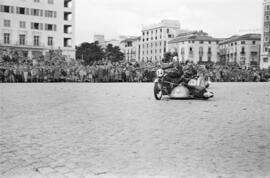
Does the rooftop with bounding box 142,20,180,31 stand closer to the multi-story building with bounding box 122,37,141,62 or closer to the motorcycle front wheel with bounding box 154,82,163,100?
the multi-story building with bounding box 122,37,141,62

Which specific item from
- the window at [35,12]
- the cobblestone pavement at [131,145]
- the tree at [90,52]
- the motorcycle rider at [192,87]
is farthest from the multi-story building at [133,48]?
the cobblestone pavement at [131,145]

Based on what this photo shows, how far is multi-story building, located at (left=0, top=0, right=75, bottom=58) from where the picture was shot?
63.1 m

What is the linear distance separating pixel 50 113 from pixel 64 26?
204 feet

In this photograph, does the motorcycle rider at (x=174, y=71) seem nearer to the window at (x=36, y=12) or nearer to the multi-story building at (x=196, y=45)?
the window at (x=36, y=12)

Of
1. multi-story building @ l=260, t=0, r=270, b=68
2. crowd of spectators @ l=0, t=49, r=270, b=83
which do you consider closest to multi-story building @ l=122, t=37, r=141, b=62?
multi-story building @ l=260, t=0, r=270, b=68

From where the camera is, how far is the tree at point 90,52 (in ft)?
297

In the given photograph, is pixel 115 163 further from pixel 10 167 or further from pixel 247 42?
pixel 247 42

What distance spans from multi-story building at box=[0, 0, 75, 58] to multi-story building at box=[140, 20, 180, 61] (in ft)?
163

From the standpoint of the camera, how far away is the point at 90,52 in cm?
9200

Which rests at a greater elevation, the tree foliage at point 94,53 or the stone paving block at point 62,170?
the tree foliage at point 94,53

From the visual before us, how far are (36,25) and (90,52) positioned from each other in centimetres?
2658

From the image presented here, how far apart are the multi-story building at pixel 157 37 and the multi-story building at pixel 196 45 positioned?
10.2 feet

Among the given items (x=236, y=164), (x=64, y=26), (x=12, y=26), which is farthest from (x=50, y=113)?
(x=64, y=26)

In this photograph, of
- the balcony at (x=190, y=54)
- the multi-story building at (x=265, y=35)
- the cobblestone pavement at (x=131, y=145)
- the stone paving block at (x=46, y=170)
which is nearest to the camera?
the stone paving block at (x=46, y=170)
